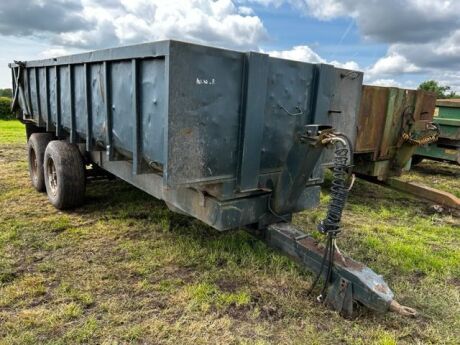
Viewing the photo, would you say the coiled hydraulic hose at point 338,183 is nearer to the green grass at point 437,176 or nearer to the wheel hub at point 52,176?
the wheel hub at point 52,176

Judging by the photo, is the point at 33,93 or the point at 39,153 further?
the point at 33,93

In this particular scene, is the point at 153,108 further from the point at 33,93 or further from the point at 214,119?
the point at 33,93

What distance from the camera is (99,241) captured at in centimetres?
399

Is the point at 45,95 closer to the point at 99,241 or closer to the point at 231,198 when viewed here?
the point at 99,241

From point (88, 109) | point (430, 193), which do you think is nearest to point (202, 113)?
point (88, 109)

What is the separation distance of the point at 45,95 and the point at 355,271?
4.34 m

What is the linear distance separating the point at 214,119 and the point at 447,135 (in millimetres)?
7233

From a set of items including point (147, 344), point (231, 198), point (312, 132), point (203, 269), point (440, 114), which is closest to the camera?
point (147, 344)

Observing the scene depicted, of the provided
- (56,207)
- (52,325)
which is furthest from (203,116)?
(56,207)

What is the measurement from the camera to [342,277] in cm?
259

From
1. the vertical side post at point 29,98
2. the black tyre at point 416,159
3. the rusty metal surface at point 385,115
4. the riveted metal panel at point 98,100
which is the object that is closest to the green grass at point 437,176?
the black tyre at point 416,159

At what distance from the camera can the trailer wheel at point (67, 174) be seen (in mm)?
4617

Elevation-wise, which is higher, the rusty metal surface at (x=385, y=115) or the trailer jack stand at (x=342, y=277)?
the rusty metal surface at (x=385, y=115)

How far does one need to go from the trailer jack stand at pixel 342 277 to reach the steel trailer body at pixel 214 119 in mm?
233
